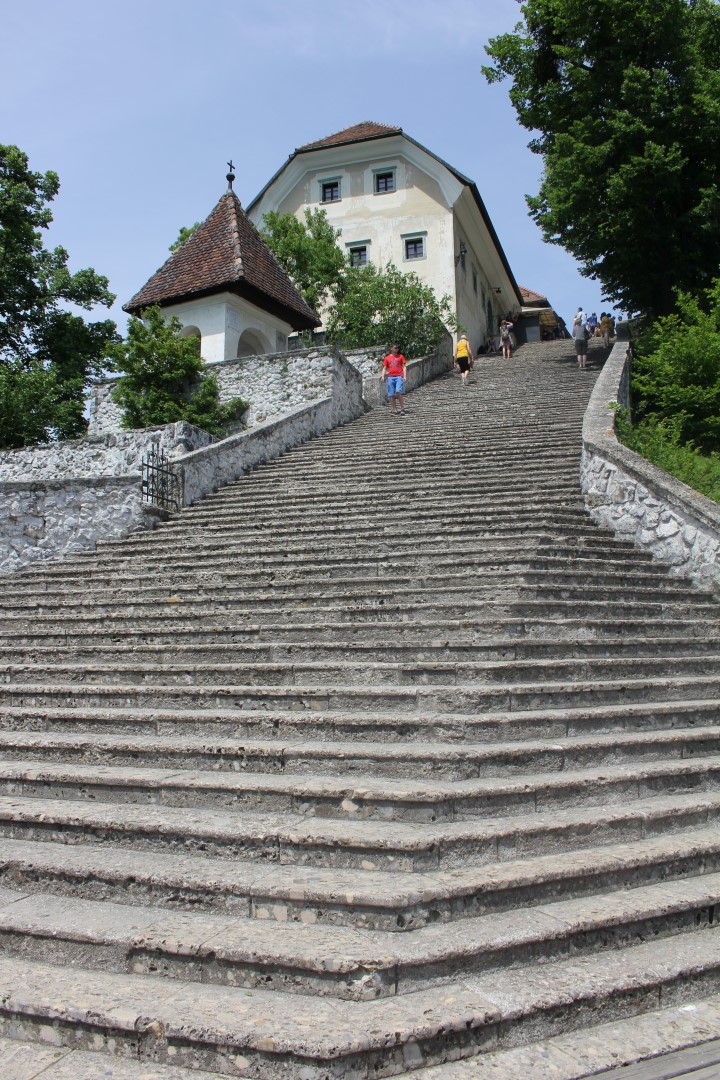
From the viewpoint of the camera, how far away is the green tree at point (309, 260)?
27859 mm

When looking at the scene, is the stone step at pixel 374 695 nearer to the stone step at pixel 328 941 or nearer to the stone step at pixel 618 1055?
the stone step at pixel 328 941

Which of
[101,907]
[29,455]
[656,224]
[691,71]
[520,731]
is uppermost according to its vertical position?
[691,71]

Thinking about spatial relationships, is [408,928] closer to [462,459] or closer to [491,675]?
[491,675]

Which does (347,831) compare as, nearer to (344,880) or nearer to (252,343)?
(344,880)

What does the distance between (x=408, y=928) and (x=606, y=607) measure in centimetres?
404

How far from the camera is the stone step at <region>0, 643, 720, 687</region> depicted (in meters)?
5.50

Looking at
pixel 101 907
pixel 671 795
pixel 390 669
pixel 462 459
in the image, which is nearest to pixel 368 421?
pixel 462 459

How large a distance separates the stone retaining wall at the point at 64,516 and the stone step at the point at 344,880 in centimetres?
696

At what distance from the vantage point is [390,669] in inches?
222

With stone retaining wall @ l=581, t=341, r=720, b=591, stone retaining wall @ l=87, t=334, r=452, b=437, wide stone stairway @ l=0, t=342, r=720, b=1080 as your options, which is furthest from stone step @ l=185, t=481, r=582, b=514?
stone retaining wall @ l=87, t=334, r=452, b=437

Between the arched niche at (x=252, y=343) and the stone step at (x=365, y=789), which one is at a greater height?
the arched niche at (x=252, y=343)

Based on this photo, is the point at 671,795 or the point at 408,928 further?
the point at 671,795

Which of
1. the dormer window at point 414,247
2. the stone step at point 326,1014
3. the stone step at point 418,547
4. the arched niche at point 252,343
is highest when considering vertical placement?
the dormer window at point 414,247

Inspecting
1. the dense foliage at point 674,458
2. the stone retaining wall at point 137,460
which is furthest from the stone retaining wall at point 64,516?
the dense foliage at point 674,458
